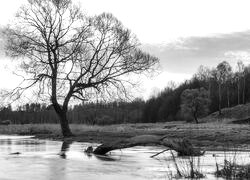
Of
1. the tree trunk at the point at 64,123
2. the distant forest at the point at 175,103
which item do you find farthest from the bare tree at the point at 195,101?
the tree trunk at the point at 64,123

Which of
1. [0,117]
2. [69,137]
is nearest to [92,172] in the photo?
A: [69,137]

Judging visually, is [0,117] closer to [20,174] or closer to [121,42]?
[121,42]

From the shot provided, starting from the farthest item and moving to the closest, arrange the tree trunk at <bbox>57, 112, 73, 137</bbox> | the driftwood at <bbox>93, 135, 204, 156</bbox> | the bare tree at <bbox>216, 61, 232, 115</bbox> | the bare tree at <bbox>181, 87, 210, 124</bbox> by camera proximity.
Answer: the bare tree at <bbox>216, 61, 232, 115</bbox> < the bare tree at <bbox>181, 87, 210, 124</bbox> < the tree trunk at <bbox>57, 112, 73, 137</bbox> < the driftwood at <bbox>93, 135, 204, 156</bbox>

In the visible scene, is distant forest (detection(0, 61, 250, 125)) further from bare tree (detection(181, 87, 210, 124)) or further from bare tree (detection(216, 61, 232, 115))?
bare tree (detection(181, 87, 210, 124))

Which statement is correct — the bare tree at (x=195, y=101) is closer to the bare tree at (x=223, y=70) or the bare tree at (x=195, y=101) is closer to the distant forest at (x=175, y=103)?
the distant forest at (x=175, y=103)

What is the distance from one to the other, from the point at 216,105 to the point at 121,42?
9660 centimetres

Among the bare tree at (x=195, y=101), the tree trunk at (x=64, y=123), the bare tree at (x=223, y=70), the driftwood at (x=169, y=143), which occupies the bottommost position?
the driftwood at (x=169, y=143)

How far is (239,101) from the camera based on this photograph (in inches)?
4621

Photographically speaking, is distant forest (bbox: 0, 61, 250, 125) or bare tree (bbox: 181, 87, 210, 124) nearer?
bare tree (bbox: 181, 87, 210, 124)

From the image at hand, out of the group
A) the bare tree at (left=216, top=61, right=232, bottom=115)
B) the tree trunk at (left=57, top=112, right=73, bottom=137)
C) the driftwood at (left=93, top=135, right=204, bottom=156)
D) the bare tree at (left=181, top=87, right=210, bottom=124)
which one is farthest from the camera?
the bare tree at (left=216, top=61, right=232, bottom=115)

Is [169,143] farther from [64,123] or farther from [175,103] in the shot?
[175,103]

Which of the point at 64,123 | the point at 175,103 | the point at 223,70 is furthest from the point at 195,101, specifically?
the point at 175,103

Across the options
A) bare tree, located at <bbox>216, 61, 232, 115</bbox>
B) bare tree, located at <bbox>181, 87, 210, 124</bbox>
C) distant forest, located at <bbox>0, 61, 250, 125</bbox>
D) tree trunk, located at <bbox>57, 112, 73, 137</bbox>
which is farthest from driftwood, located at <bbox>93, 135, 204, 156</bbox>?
bare tree, located at <bbox>216, 61, 232, 115</bbox>

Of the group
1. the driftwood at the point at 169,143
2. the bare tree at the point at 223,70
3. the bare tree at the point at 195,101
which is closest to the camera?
the driftwood at the point at 169,143
